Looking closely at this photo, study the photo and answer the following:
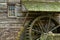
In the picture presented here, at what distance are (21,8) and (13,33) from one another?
111 cm

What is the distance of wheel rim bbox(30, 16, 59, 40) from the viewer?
30.4 ft

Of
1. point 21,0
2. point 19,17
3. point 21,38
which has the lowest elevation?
point 21,38

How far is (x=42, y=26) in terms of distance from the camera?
9.39 meters

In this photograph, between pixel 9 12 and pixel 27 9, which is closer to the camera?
pixel 27 9

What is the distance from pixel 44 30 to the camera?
9.33 meters

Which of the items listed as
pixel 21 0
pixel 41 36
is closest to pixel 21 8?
pixel 21 0

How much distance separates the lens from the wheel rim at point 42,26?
364 inches

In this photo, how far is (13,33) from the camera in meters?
9.34

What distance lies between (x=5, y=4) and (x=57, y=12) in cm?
223

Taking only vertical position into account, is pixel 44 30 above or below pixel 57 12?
below

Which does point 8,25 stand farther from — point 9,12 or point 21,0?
point 21,0

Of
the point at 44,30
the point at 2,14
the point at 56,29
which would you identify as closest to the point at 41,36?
the point at 44,30

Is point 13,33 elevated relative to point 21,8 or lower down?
lower down

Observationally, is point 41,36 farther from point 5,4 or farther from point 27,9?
point 5,4
